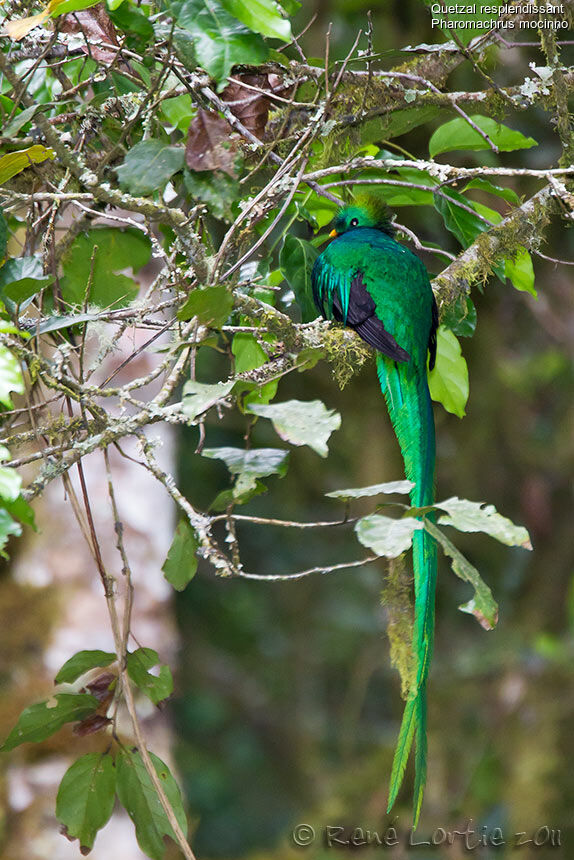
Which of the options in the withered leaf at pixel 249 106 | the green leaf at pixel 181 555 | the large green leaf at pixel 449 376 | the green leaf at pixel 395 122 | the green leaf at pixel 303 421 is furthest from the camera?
the large green leaf at pixel 449 376

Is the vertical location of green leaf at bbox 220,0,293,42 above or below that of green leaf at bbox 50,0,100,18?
below

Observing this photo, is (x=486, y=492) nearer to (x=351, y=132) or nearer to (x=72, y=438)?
(x=351, y=132)

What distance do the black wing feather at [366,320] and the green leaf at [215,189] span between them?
0.56 meters

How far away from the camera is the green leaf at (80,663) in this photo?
1.23 meters

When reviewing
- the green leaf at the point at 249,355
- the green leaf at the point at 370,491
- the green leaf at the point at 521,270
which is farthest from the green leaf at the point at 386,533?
the green leaf at the point at 521,270

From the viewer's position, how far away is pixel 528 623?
3.92m

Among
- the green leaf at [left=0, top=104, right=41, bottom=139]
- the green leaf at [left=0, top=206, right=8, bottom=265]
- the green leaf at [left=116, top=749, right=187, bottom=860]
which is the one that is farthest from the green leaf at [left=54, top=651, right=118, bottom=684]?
the green leaf at [left=0, top=104, right=41, bottom=139]

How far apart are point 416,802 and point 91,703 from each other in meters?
0.50

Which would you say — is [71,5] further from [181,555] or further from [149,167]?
[181,555]

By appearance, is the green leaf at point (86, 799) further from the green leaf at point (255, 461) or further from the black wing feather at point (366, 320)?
the black wing feather at point (366, 320)

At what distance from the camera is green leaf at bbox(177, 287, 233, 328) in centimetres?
102

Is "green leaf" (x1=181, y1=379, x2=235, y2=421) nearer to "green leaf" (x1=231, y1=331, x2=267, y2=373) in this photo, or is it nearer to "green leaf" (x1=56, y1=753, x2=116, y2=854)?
"green leaf" (x1=231, y1=331, x2=267, y2=373)

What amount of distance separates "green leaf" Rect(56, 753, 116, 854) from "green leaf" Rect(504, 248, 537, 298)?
3.55 feet

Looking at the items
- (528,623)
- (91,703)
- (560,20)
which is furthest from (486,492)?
(91,703)
